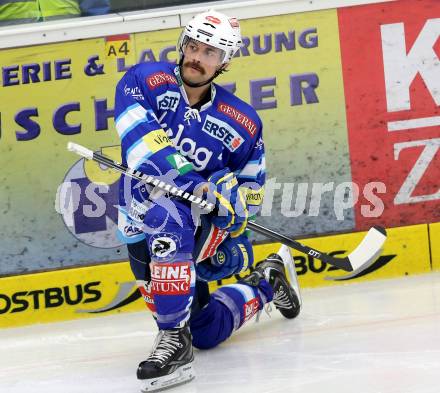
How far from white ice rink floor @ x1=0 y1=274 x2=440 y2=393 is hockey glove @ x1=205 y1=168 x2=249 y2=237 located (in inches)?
17.3

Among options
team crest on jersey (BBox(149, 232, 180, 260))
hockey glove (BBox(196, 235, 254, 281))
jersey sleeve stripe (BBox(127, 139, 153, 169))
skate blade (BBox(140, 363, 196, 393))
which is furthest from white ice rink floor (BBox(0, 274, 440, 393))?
jersey sleeve stripe (BBox(127, 139, 153, 169))

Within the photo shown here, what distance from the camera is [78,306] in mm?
3986

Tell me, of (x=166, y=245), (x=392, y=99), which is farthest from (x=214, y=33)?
(x=392, y=99)

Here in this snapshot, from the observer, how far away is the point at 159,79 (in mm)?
3215

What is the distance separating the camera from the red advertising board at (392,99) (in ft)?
13.6

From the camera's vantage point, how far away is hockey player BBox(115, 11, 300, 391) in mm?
2963

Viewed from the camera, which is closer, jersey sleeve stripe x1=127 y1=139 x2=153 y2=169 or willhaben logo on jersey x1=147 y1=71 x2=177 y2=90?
jersey sleeve stripe x1=127 y1=139 x2=153 y2=169

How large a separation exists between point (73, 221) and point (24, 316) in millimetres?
433

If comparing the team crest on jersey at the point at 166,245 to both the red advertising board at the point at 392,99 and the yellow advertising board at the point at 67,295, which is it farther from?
the red advertising board at the point at 392,99

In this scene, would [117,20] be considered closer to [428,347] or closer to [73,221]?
[73,221]

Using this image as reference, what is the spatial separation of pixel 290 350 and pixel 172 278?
55cm

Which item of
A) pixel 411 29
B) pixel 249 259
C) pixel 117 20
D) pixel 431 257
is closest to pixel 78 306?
pixel 249 259

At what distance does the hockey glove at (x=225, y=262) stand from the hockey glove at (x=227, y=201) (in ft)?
0.40

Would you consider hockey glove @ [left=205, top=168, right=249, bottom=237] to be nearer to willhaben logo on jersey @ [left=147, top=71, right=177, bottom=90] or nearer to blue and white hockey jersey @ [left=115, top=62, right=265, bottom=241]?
blue and white hockey jersey @ [left=115, top=62, right=265, bottom=241]
